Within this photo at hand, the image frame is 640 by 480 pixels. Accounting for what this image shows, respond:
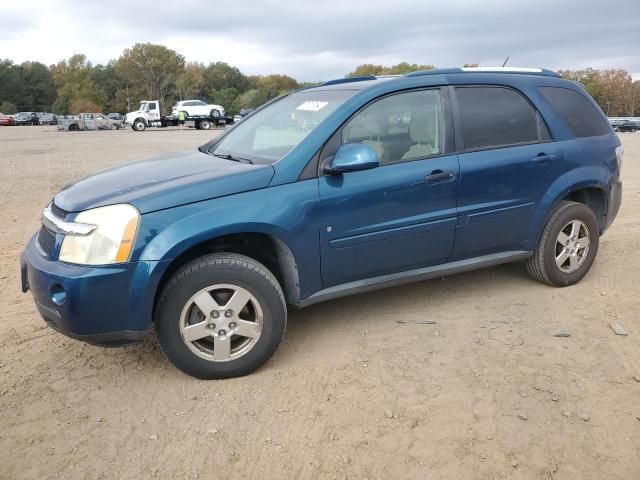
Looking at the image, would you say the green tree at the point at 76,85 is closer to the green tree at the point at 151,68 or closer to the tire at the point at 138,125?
the green tree at the point at 151,68

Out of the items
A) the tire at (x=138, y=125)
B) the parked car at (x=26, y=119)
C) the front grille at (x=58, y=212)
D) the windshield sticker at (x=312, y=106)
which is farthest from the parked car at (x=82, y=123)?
the front grille at (x=58, y=212)

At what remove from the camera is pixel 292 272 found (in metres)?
3.44

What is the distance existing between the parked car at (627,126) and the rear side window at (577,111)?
160 ft

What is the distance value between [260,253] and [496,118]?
6.78 feet

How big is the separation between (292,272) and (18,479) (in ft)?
5.77

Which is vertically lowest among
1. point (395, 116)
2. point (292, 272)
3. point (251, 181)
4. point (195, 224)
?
point (292, 272)

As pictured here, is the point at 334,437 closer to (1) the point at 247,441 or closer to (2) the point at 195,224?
A: (1) the point at 247,441

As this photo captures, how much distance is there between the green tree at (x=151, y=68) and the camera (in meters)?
87.3

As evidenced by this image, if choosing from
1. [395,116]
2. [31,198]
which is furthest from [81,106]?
[395,116]

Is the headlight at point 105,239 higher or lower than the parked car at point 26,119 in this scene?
higher

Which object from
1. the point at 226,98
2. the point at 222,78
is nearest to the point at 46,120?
the point at 226,98

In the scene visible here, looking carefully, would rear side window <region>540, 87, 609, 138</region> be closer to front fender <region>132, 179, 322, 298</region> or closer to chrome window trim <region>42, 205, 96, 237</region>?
front fender <region>132, 179, 322, 298</region>

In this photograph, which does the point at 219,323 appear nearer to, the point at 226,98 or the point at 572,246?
the point at 572,246

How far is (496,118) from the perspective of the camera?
163 inches
